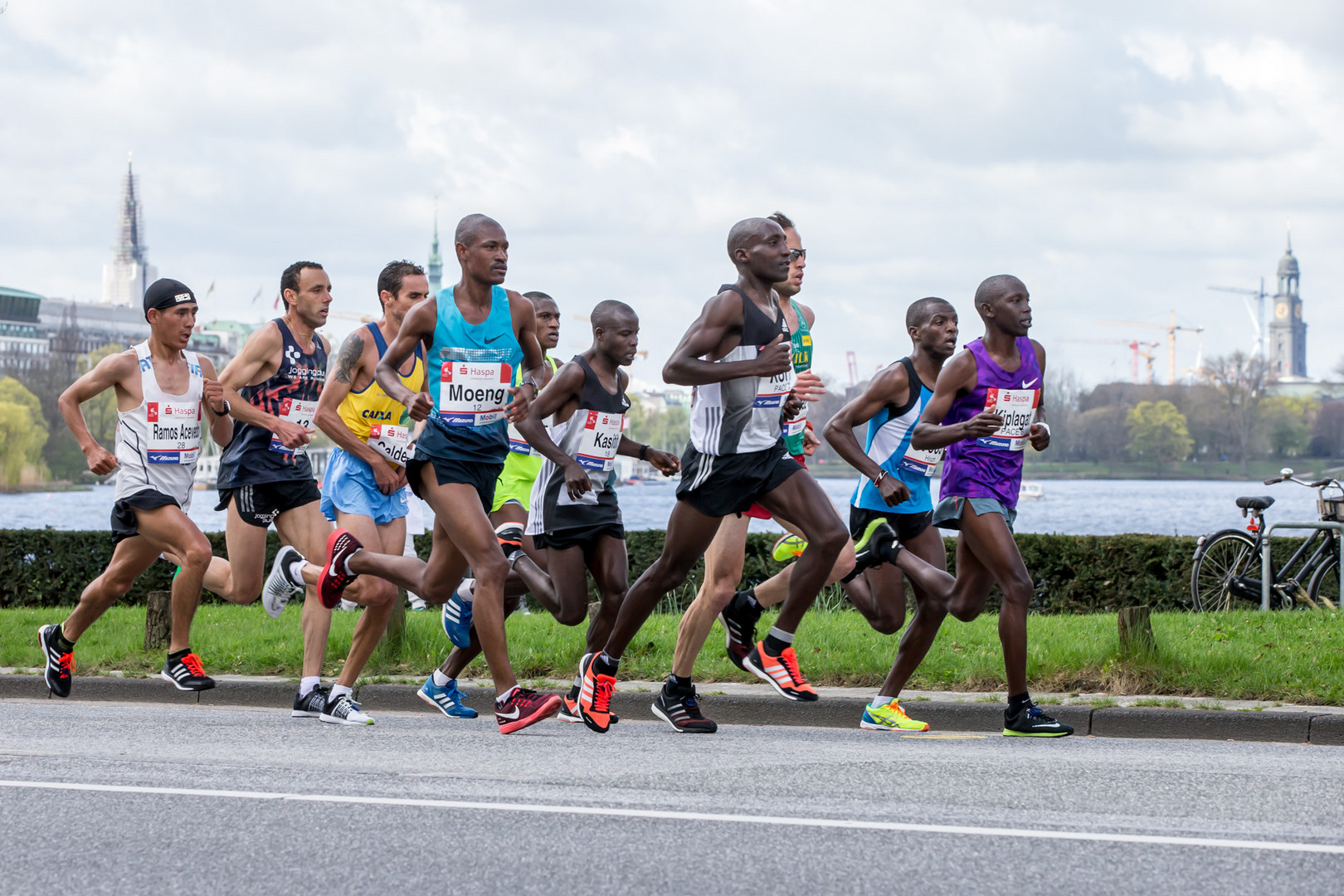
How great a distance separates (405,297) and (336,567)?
1.52 meters

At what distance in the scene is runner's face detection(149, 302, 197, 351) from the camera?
8.64 meters

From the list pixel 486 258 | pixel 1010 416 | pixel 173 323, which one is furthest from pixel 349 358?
pixel 1010 416

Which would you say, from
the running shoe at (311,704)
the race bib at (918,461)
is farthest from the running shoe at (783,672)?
the running shoe at (311,704)

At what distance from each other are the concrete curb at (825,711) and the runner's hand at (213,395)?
1.72 metres

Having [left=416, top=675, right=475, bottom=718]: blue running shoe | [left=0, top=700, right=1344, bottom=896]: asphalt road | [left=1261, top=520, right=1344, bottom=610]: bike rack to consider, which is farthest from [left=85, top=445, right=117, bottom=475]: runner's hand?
[left=1261, top=520, right=1344, bottom=610]: bike rack

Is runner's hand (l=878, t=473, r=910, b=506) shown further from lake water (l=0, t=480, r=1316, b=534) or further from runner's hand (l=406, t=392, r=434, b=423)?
lake water (l=0, t=480, r=1316, b=534)

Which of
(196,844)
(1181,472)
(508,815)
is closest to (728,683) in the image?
(508,815)

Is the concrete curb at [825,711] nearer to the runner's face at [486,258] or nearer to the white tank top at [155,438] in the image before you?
the white tank top at [155,438]

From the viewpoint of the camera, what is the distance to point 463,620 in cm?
803

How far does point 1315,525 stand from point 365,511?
753cm

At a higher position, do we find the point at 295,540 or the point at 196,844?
the point at 295,540

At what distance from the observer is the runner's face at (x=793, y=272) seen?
848cm

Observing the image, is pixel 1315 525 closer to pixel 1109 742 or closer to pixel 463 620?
pixel 1109 742

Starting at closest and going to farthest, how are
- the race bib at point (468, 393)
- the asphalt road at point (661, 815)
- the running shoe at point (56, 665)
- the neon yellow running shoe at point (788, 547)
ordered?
the asphalt road at point (661, 815) → the race bib at point (468, 393) → the running shoe at point (56, 665) → the neon yellow running shoe at point (788, 547)
